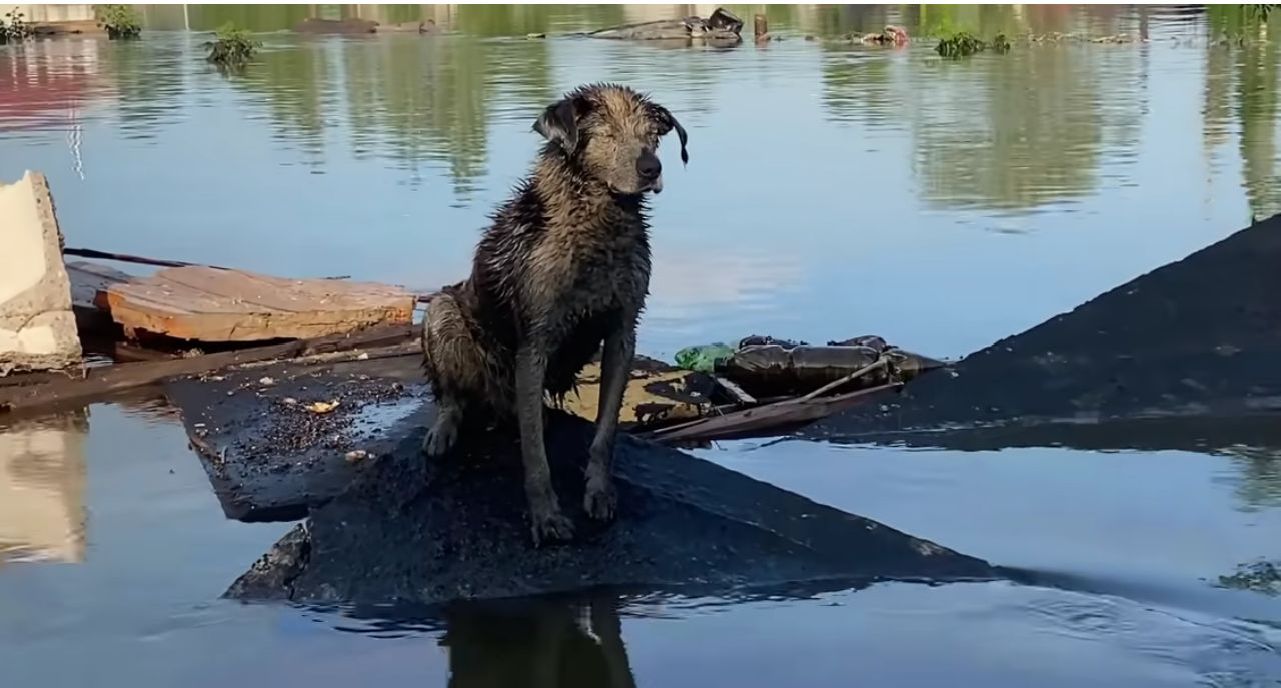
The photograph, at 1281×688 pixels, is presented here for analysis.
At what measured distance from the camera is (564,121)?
5.98m

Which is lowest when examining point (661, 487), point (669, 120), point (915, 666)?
point (915, 666)

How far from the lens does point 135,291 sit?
11016 millimetres

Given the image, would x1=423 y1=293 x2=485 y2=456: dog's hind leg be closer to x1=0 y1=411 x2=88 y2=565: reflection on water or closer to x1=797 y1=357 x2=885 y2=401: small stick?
x1=0 y1=411 x2=88 y2=565: reflection on water

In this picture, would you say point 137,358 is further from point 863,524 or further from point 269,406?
point 863,524

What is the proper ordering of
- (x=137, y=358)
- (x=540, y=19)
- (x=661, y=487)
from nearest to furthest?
(x=661, y=487)
(x=137, y=358)
(x=540, y=19)

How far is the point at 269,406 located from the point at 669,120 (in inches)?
157

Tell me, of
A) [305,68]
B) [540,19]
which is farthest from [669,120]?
[540,19]

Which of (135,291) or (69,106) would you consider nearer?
(135,291)

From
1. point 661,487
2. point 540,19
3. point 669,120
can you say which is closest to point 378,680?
point 661,487

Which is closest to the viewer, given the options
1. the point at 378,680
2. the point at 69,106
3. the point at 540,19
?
the point at 378,680

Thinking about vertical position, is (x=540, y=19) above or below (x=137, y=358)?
above

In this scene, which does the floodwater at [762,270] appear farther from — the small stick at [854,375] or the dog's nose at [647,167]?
the dog's nose at [647,167]

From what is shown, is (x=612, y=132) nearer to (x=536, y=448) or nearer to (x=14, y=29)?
(x=536, y=448)

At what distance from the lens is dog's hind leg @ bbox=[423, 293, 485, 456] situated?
6.57m
